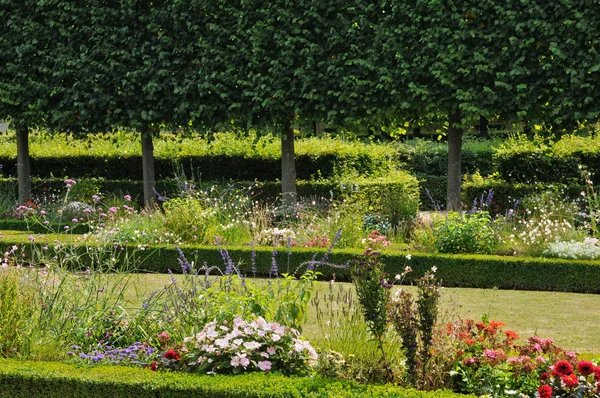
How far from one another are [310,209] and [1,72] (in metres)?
6.94

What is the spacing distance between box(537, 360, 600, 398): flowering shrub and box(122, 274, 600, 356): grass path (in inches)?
69.5

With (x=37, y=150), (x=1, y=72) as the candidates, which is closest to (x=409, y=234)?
(x=1, y=72)

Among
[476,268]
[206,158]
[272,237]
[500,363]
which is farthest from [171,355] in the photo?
[206,158]

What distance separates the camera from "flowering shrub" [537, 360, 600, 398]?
4.30 m

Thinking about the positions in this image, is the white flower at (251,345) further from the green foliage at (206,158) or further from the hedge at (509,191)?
the green foliage at (206,158)

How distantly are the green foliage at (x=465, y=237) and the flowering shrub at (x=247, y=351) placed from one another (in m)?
5.06

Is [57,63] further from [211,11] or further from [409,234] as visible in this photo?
[409,234]

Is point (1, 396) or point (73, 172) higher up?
point (73, 172)

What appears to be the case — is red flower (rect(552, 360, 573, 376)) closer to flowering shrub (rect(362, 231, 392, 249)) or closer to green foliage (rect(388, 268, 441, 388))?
green foliage (rect(388, 268, 441, 388))

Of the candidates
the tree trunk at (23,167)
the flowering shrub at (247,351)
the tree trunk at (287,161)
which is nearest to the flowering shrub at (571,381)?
the flowering shrub at (247,351)

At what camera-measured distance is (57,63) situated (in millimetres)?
14016

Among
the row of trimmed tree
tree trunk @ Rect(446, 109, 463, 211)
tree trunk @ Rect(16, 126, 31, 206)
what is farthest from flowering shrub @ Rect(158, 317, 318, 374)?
tree trunk @ Rect(16, 126, 31, 206)

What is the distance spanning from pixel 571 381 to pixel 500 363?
0.52m

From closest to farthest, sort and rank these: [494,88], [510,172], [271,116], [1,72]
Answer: [494,88]
[271,116]
[510,172]
[1,72]
